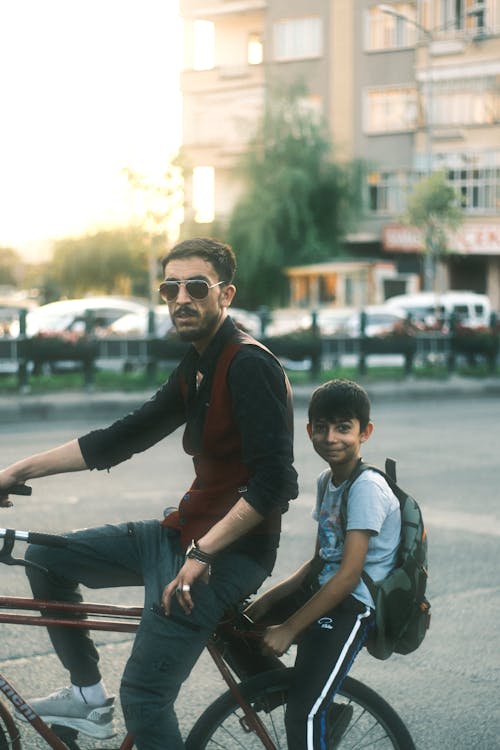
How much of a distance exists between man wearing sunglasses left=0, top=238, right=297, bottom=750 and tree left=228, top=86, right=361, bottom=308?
4253 cm

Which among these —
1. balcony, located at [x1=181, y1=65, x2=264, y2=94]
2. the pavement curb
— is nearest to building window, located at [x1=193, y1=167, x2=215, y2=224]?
balcony, located at [x1=181, y1=65, x2=264, y2=94]

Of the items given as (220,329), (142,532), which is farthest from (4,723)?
(220,329)

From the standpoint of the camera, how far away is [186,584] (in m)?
3.09

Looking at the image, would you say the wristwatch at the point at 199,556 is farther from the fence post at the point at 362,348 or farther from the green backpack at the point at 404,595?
the fence post at the point at 362,348

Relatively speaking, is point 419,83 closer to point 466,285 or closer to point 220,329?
point 466,285

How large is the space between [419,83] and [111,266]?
805 inches

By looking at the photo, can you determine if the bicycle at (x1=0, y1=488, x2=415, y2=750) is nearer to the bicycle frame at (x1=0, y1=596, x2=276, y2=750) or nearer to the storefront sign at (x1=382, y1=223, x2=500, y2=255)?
the bicycle frame at (x1=0, y1=596, x2=276, y2=750)

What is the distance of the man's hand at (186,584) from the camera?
3.08m

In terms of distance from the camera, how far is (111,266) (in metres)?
61.3

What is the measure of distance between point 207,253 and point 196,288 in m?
0.10

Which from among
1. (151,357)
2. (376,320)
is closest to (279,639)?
(151,357)

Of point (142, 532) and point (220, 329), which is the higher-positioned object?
point (220, 329)

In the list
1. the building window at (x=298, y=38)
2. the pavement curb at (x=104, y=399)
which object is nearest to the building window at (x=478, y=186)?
the building window at (x=298, y=38)

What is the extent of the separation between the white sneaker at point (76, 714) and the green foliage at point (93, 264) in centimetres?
5731
